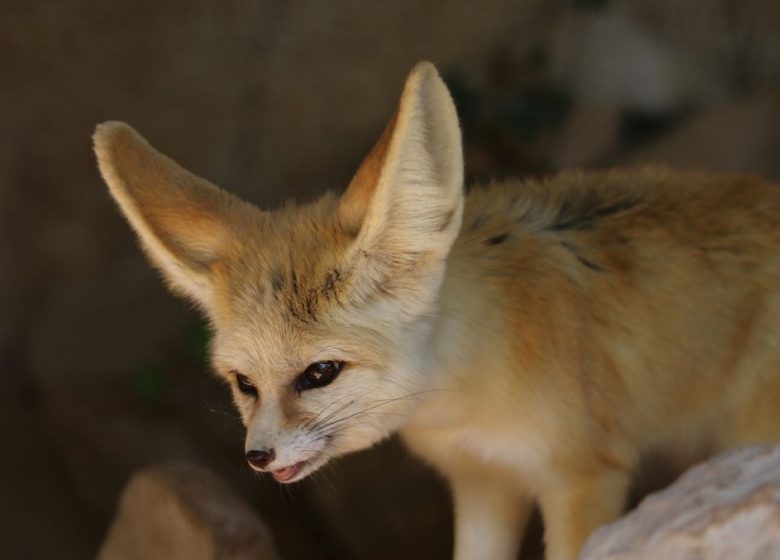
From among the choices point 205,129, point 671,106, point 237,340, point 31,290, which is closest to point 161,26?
point 205,129

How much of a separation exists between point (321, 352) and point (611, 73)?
413 centimetres

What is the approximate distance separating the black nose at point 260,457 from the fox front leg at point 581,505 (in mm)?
981

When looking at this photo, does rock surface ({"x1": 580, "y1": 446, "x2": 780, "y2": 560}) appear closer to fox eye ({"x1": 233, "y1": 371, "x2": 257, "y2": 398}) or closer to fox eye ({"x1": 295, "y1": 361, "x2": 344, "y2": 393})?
fox eye ({"x1": 295, "y1": 361, "x2": 344, "y2": 393})

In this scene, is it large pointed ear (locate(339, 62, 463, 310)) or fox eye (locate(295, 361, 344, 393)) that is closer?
large pointed ear (locate(339, 62, 463, 310))

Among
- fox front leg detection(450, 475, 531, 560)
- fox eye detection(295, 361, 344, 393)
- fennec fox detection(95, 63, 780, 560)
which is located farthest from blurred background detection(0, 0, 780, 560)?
fox eye detection(295, 361, 344, 393)

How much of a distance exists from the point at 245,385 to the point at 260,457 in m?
0.29

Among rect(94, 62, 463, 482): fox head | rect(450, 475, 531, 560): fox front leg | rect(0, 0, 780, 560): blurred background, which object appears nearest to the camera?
rect(94, 62, 463, 482): fox head

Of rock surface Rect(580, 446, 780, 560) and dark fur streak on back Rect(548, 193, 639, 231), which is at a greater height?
dark fur streak on back Rect(548, 193, 639, 231)

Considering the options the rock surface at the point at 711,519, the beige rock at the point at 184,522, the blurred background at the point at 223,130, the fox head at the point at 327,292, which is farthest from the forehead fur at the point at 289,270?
the blurred background at the point at 223,130

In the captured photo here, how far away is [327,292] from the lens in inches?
117

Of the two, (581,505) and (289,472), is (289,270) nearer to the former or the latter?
(289,472)

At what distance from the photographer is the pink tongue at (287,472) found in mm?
3012

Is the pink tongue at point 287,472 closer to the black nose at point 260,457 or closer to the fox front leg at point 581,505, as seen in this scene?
the black nose at point 260,457

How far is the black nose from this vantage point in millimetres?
2861
